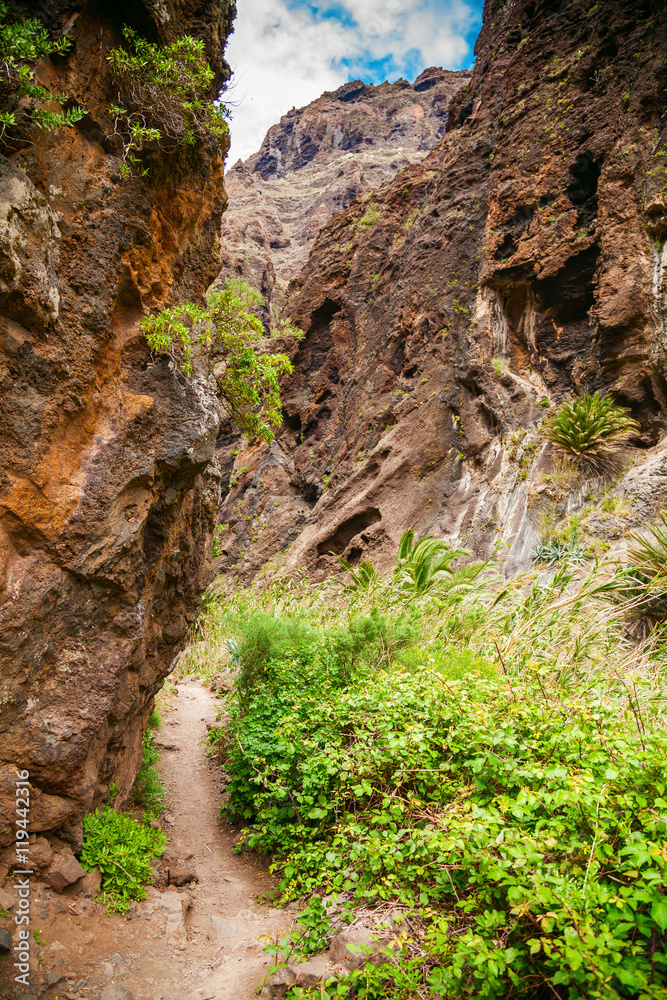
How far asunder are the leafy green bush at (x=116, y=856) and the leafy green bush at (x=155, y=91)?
4670mm

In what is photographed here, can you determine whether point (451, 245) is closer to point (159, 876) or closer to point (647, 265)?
point (647, 265)

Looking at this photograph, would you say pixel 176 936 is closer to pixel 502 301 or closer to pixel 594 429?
pixel 594 429

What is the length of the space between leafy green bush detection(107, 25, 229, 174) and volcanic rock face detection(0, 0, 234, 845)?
11 centimetres

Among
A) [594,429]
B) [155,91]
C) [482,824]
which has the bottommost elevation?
[482,824]

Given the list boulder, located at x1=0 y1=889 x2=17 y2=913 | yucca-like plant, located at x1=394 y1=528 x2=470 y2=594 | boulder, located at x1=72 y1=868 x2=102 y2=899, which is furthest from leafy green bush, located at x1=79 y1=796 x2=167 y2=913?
yucca-like plant, located at x1=394 y1=528 x2=470 y2=594

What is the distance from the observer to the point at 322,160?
→ 5991cm

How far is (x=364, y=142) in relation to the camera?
56.6m

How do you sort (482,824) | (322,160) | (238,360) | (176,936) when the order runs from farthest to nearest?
(322,160) < (238,360) < (176,936) < (482,824)

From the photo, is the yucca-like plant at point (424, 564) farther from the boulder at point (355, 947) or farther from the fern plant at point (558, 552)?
the boulder at point (355, 947)

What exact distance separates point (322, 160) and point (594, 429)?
6428 centimetres

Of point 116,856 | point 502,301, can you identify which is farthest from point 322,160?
point 116,856

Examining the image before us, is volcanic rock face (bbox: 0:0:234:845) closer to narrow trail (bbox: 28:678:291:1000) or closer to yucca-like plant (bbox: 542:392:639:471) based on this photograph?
narrow trail (bbox: 28:678:291:1000)

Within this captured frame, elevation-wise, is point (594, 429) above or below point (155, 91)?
below

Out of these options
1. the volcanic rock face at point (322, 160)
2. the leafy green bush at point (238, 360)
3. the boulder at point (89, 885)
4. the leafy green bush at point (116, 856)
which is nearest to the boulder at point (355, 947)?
the leafy green bush at point (116, 856)
